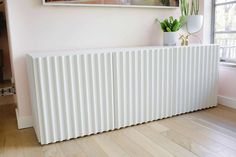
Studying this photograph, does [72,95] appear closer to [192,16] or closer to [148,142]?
[148,142]

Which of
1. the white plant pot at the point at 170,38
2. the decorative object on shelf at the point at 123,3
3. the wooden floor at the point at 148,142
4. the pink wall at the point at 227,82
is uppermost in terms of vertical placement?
the decorative object on shelf at the point at 123,3

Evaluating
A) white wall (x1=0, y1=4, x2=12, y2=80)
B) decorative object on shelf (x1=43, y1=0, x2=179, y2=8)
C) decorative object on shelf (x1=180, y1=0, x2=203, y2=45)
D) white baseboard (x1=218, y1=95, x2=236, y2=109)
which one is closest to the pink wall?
white baseboard (x1=218, y1=95, x2=236, y2=109)

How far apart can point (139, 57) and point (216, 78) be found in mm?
1066

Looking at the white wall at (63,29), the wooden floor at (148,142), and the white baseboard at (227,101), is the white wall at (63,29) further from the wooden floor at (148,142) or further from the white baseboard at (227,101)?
the white baseboard at (227,101)

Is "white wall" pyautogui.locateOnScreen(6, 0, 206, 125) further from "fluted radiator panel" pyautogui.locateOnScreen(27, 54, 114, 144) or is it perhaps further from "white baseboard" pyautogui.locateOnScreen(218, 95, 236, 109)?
"white baseboard" pyautogui.locateOnScreen(218, 95, 236, 109)

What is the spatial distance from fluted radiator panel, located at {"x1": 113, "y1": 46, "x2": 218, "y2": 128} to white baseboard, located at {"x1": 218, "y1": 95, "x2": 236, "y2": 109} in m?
0.18

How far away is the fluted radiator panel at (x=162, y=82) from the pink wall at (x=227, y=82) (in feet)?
0.67

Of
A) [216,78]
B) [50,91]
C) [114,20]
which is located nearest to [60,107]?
[50,91]

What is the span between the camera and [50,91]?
1.76 metres

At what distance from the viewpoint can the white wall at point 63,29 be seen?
6.64ft

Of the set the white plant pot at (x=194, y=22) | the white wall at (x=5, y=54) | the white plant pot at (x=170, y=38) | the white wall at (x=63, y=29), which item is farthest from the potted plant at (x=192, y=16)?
the white wall at (x=5, y=54)

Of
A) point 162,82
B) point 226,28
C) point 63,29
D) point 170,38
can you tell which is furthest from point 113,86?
point 226,28

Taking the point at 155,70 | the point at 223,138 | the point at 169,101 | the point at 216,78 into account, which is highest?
the point at 155,70

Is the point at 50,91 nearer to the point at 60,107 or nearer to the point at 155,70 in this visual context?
the point at 60,107
